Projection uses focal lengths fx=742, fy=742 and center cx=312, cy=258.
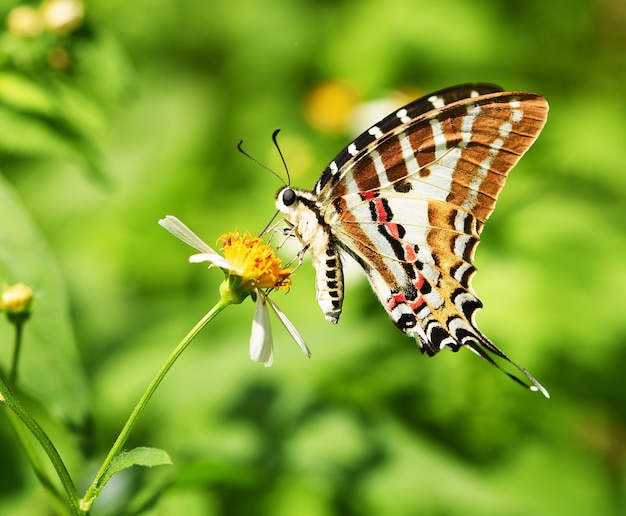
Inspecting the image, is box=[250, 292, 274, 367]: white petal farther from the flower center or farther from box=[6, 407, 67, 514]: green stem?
box=[6, 407, 67, 514]: green stem

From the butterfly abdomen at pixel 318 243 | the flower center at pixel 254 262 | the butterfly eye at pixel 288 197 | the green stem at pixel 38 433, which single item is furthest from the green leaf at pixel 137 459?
the butterfly eye at pixel 288 197

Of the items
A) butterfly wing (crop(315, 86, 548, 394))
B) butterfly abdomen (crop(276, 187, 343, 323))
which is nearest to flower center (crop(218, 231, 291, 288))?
butterfly abdomen (crop(276, 187, 343, 323))

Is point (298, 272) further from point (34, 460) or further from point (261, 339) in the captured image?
point (34, 460)

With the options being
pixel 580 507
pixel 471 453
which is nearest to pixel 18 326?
pixel 471 453

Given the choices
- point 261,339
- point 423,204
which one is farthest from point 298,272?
point 261,339

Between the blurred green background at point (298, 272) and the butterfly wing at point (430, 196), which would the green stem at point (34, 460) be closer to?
the blurred green background at point (298, 272)

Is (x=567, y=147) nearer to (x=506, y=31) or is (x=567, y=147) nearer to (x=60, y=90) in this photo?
(x=506, y=31)
